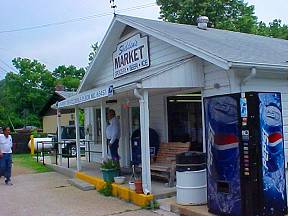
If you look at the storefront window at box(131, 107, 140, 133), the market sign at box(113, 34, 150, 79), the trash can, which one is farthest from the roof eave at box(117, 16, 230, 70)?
the storefront window at box(131, 107, 140, 133)

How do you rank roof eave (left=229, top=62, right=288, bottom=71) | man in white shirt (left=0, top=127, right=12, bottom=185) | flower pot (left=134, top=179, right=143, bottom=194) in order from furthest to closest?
man in white shirt (left=0, top=127, right=12, bottom=185)
flower pot (left=134, top=179, right=143, bottom=194)
roof eave (left=229, top=62, right=288, bottom=71)

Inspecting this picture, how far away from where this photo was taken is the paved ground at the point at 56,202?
8734 millimetres

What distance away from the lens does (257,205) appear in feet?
22.1

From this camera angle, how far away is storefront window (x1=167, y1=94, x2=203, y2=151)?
11.7 m

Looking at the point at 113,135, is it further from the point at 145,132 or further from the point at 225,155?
the point at 225,155

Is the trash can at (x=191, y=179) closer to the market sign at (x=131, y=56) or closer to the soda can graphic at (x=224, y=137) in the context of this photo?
the soda can graphic at (x=224, y=137)

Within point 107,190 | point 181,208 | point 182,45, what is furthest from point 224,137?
point 107,190

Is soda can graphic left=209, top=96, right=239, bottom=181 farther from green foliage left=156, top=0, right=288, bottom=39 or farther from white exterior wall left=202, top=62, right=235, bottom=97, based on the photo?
green foliage left=156, top=0, right=288, bottom=39

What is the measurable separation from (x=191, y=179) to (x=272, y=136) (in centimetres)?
189

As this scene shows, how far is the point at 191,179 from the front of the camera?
8.17 meters

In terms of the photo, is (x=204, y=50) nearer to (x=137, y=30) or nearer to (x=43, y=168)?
(x=137, y=30)

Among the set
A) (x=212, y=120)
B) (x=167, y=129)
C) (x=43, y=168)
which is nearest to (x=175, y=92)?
(x=167, y=129)

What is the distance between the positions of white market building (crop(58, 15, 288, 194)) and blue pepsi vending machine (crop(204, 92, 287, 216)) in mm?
889

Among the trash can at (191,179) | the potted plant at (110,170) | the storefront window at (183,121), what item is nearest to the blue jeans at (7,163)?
the potted plant at (110,170)
